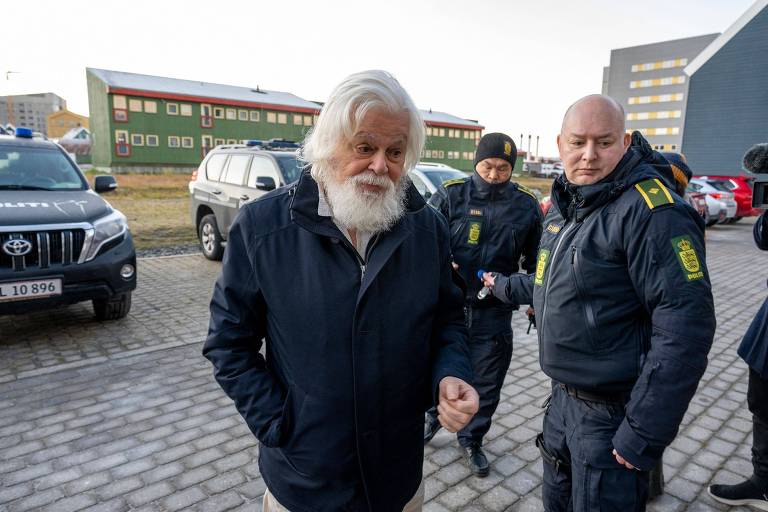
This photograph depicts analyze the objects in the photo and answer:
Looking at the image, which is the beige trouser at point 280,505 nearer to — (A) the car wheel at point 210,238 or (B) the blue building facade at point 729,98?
(A) the car wheel at point 210,238

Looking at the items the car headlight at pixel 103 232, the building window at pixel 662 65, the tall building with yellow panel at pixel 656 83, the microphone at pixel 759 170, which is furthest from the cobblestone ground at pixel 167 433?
the building window at pixel 662 65

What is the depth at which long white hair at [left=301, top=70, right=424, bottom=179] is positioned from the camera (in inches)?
62.1

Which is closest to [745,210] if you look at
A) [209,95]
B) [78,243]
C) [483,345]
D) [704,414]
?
[704,414]

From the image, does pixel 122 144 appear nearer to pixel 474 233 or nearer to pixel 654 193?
pixel 474 233

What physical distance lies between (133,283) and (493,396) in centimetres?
429

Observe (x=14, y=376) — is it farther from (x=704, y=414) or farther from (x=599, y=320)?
(x=704, y=414)

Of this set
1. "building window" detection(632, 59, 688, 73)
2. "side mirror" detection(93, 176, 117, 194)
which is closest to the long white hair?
"side mirror" detection(93, 176, 117, 194)

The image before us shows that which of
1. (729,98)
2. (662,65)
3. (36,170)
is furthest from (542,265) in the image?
(662,65)

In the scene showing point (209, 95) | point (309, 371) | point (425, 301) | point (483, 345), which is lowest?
point (483, 345)

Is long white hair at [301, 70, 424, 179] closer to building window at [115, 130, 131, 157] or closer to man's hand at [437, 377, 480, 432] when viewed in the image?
man's hand at [437, 377, 480, 432]

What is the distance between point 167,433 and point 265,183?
5148mm

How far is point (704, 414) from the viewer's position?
4184 millimetres

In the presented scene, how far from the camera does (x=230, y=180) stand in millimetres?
9406

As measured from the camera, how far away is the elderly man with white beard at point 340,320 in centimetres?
155
